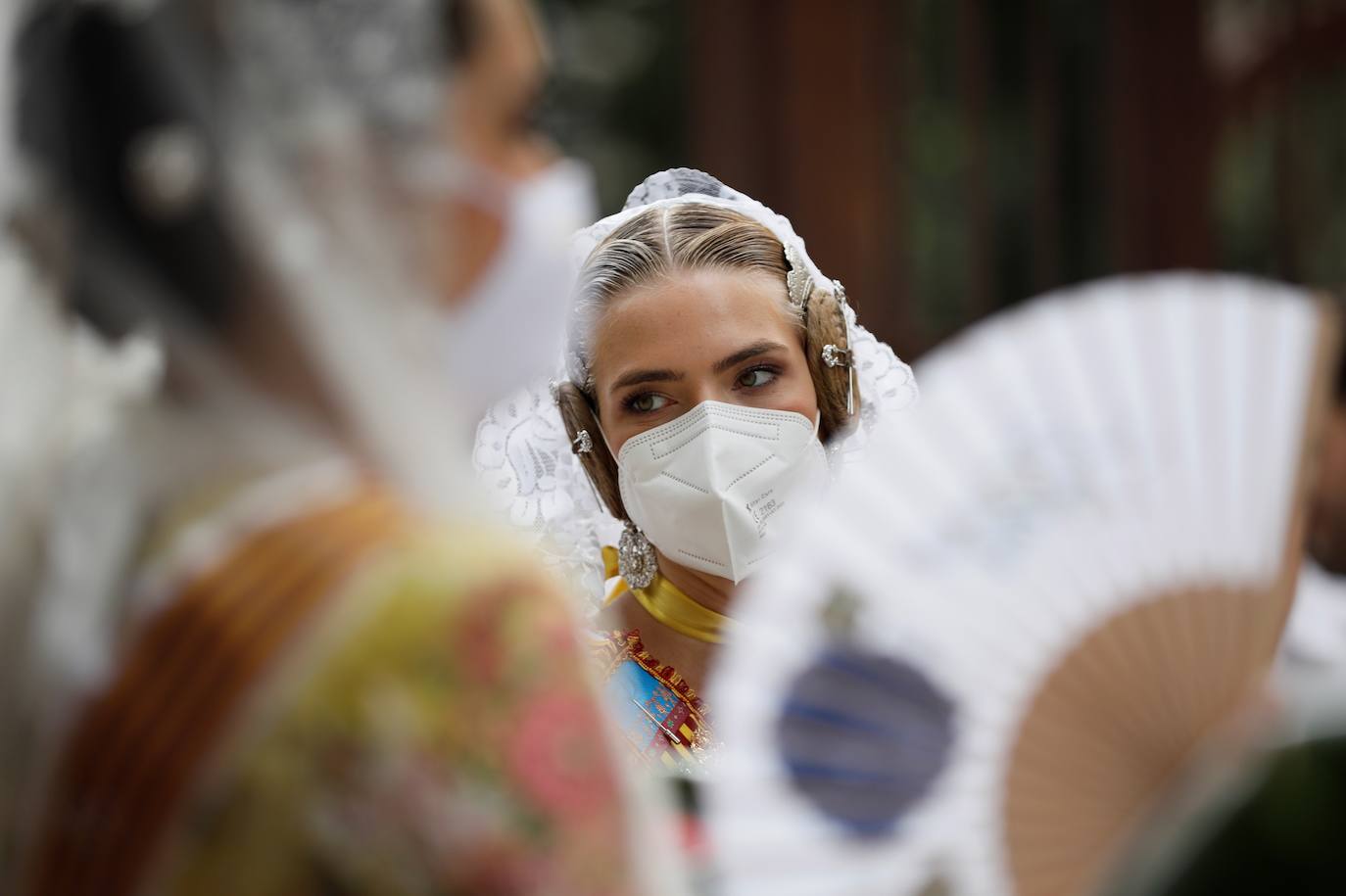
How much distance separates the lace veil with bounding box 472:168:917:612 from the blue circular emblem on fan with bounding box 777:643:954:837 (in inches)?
40.1

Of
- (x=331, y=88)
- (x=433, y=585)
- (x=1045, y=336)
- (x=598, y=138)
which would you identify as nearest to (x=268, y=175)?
(x=331, y=88)

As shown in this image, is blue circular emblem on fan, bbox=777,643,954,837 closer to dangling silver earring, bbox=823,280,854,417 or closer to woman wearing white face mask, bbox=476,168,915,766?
woman wearing white face mask, bbox=476,168,915,766

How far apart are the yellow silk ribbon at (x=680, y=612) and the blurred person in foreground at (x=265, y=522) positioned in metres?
1.21

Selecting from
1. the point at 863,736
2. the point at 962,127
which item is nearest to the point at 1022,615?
the point at 863,736

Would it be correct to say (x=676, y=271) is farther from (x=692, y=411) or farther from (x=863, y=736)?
(x=863, y=736)

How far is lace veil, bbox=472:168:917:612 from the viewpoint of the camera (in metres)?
2.58

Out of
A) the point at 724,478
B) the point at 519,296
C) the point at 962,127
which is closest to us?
the point at 519,296

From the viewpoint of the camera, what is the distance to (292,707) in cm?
109

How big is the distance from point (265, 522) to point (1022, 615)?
0.73 metres

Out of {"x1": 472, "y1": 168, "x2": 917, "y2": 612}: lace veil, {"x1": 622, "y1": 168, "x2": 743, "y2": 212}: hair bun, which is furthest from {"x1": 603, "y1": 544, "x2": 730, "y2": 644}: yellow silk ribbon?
{"x1": 622, "y1": 168, "x2": 743, "y2": 212}: hair bun

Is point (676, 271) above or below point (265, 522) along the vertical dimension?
above

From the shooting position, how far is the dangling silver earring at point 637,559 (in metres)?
A: 2.49

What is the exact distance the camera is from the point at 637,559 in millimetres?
2514

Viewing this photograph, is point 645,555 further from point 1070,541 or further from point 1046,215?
point 1046,215
